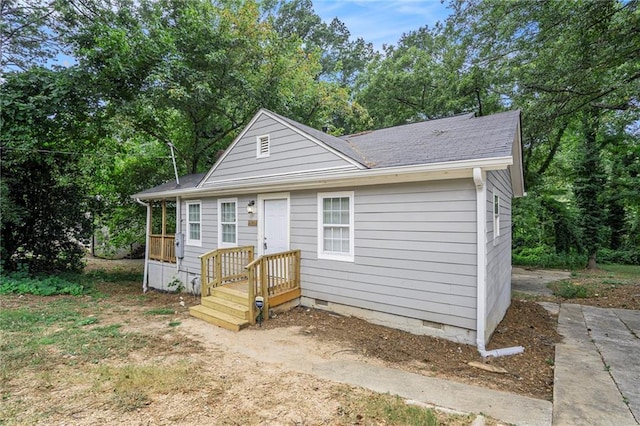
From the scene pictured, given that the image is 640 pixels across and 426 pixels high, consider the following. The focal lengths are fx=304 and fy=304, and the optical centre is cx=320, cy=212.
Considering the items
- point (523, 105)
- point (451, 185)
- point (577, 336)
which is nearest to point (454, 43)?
point (523, 105)

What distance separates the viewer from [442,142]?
5.46 meters

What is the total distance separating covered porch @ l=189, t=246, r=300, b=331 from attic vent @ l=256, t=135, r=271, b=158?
232 cm

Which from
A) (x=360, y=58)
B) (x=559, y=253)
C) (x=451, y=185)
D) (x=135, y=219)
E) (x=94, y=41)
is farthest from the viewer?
(x=360, y=58)

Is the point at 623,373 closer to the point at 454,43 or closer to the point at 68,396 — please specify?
the point at 68,396

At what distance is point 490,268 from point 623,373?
5.99 ft

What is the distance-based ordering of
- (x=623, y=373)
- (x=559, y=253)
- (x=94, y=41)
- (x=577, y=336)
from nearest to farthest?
(x=623, y=373) → (x=577, y=336) → (x=94, y=41) → (x=559, y=253)

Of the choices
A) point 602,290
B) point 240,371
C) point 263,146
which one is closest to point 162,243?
point 263,146

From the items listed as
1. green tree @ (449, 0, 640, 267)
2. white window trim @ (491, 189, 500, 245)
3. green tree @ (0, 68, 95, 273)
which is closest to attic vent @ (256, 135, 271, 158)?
white window trim @ (491, 189, 500, 245)

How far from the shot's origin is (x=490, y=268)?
189 inches

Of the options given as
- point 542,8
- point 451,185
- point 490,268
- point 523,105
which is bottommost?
point 490,268

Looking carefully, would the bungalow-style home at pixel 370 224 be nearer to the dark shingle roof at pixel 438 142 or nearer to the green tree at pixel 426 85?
the dark shingle roof at pixel 438 142

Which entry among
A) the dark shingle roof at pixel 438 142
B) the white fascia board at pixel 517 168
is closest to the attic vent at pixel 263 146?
the dark shingle roof at pixel 438 142

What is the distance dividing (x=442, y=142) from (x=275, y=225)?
3.87 m

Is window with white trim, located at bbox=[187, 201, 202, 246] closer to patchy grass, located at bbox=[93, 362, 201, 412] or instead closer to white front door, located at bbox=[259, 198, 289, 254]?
white front door, located at bbox=[259, 198, 289, 254]
